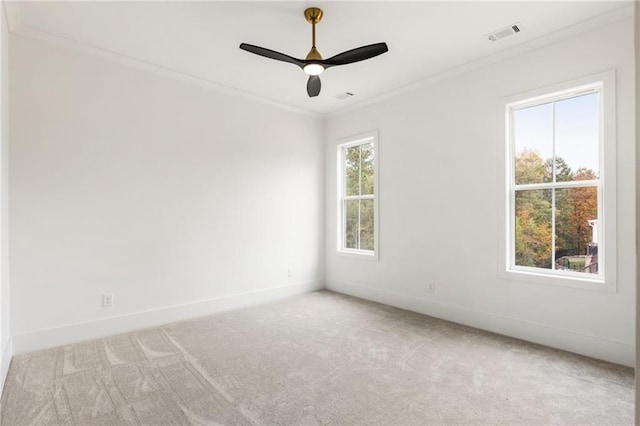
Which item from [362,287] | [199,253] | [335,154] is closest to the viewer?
[199,253]

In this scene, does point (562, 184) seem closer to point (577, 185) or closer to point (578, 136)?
point (577, 185)

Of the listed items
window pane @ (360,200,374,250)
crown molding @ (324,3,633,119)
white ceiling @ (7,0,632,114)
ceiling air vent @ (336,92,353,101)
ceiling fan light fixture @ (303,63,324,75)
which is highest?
white ceiling @ (7,0,632,114)

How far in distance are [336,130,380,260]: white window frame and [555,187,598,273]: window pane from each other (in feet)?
7.02

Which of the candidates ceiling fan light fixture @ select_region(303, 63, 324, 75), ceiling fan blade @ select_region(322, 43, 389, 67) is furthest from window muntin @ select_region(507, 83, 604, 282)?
ceiling fan light fixture @ select_region(303, 63, 324, 75)

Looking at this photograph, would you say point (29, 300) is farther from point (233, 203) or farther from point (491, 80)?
point (491, 80)

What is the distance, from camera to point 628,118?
2.68 metres

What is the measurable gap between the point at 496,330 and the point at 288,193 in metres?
3.23

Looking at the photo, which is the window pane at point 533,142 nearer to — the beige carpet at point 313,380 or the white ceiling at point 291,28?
the white ceiling at point 291,28

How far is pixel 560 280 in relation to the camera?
3.06 meters

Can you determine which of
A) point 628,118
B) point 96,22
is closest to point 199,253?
point 96,22

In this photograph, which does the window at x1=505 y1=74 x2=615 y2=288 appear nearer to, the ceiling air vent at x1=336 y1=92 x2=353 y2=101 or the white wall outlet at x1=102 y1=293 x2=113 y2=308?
the ceiling air vent at x1=336 y1=92 x2=353 y2=101

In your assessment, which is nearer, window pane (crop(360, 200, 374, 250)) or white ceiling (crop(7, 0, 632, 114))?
white ceiling (crop(7, 0, 632, 114))

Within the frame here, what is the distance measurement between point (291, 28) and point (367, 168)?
250 cm

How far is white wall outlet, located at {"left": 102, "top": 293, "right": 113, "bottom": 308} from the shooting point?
341 cm
